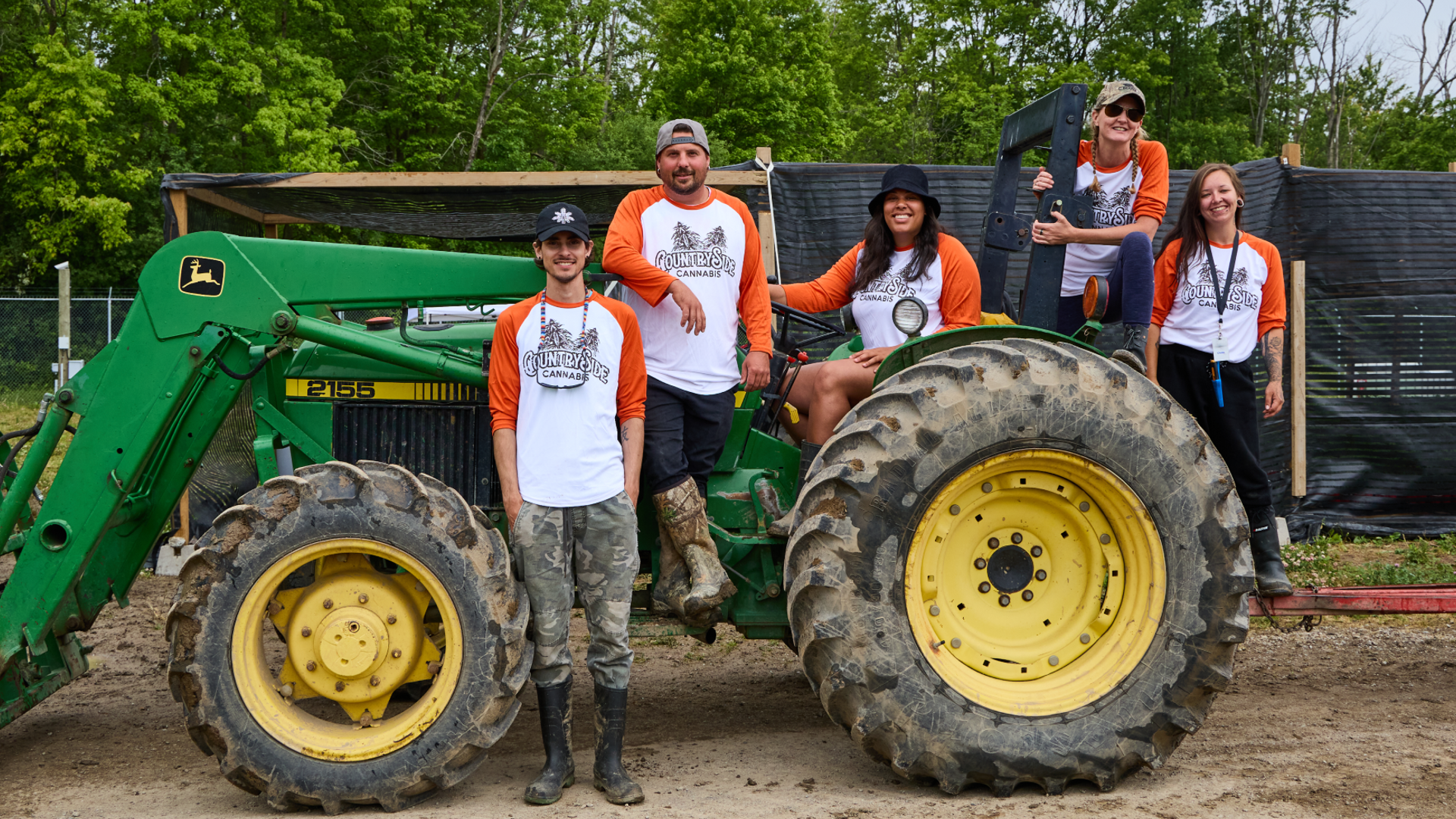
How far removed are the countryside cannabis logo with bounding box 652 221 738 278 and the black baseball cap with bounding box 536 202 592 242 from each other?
40 cm

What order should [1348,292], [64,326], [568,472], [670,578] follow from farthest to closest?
1. [64,326]
2. [1348,292]
3. [670,578]
4. [568,472]

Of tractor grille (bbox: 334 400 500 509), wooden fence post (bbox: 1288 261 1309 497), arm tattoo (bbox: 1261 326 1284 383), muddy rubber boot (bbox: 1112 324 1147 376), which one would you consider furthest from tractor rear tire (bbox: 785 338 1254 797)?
wooden fence post (bbox: 1288 261 1309 497)

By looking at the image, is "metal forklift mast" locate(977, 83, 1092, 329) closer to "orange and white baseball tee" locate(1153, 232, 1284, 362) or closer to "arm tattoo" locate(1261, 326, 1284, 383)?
"orange and white baseball tee" locate(1153, 232, 1284, 362)

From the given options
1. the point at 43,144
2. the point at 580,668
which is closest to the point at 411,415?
the point at 580,668

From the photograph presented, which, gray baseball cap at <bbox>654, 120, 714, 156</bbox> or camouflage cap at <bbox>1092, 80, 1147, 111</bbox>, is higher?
camouflage cap at <bbox>1092, 80, 1147, 111</bbox>

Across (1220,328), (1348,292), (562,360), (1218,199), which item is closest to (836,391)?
(562,360)

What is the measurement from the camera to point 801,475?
13.9 ft

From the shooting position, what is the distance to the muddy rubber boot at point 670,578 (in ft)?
12.6

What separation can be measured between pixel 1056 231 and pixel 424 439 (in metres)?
2.54

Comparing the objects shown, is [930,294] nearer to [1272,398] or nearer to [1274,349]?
[1274,349]

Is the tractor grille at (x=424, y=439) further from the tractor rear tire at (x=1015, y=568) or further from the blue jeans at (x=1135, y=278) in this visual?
the blue jeans at (x=1135, y=278)

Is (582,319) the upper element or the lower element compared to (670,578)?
upper

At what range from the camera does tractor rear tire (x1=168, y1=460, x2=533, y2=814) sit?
3479mm

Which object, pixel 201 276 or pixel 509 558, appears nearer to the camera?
pixel 509 558
